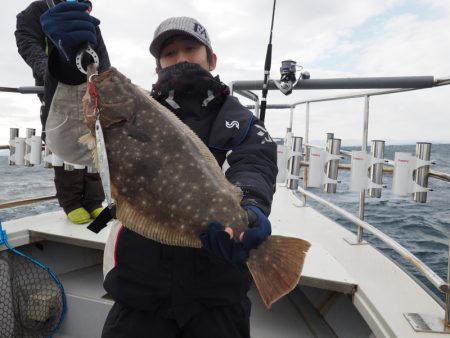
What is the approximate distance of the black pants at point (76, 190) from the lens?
12.6 ft

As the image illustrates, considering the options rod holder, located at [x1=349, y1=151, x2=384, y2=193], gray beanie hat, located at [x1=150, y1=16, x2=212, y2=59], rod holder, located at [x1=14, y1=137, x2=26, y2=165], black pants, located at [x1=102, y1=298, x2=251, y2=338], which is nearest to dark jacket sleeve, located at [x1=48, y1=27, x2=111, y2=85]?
gray beanie hat, located at [x1=150, y1=16, x2=212, y2=59]

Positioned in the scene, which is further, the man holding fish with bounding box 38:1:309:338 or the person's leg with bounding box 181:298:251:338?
the person's leg with bounding box 181:298:251:338

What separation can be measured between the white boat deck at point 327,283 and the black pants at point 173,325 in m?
1.03

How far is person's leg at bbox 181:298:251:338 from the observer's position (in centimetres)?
169

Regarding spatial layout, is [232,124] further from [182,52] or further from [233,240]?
[233,240]

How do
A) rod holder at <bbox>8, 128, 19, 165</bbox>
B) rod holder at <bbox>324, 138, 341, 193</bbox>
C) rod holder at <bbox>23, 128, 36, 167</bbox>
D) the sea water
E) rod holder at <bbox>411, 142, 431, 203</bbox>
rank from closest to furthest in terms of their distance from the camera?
rod holder at <bbox>411, 142, 431, 203</bbox>
rod holder at <bbox>324, 138, 341, 193</bbox>
rod holder at <bbox>23, 128, 36, 167</bbox>
rod holder at <bbox>8, 128, 19, 165</bbox>
the sea water

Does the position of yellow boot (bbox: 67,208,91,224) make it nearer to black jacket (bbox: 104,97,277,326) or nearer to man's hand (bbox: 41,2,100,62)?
black jacket (bbox: 104,97,277,326)

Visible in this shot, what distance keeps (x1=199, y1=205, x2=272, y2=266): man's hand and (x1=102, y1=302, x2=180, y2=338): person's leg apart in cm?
58

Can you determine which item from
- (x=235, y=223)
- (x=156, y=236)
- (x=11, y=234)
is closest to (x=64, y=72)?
(x=156, y=236)

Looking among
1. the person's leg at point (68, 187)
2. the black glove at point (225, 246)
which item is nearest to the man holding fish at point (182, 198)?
the black glove at point (225, 246)

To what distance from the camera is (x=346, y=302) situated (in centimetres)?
300

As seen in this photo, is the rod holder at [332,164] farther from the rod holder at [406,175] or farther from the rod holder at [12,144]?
the rod holder at [12,144]

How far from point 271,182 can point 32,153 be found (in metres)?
3.82

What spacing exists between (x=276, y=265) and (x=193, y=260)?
0.44 meters
